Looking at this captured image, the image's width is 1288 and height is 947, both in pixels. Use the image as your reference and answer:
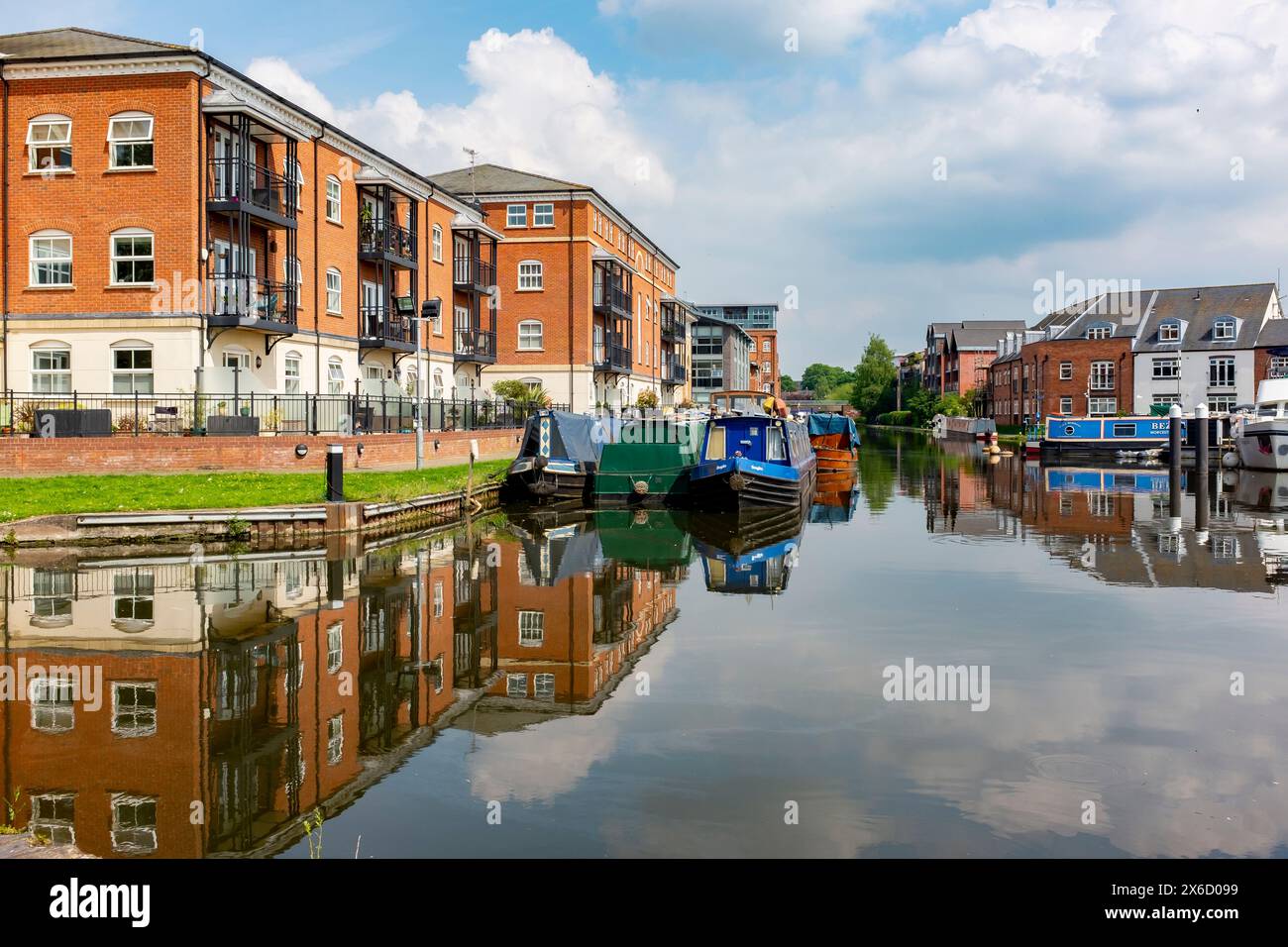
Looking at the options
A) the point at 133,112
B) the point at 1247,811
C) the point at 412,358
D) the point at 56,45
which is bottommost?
the point at 1247,811

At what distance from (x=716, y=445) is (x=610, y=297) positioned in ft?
80.0

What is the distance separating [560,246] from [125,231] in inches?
990

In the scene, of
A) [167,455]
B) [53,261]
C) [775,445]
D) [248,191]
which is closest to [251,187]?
[248,191]

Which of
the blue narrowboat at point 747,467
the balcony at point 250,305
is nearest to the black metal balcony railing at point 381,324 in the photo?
the balcony at point 250,305

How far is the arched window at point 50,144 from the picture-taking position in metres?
25.5

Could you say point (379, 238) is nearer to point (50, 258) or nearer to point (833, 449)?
point (50, 258)

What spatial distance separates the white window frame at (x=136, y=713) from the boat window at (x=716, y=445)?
19415mm

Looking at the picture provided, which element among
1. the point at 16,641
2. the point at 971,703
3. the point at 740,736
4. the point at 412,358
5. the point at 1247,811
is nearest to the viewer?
the point at 1247,811

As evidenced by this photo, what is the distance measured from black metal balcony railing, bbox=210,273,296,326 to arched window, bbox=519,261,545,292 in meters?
20.9

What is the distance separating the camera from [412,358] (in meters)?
37.8

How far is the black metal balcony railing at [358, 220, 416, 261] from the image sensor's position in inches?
1362

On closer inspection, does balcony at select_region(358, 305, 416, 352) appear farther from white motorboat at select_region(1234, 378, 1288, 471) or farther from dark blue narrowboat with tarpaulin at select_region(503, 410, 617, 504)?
white motorboat at select_region(1234, 378, 1288, 471)
